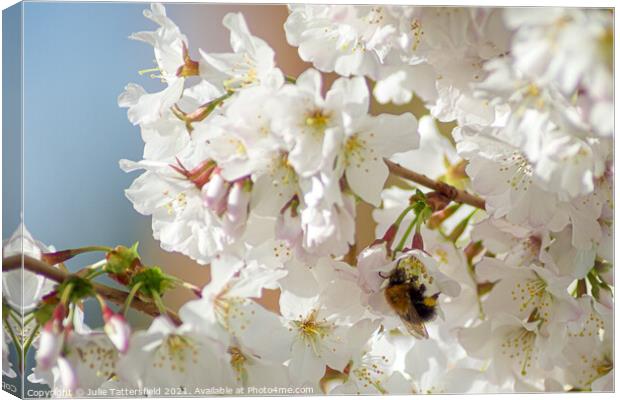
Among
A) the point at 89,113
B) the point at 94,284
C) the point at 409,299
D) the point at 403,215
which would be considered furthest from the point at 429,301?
the point at 89,113

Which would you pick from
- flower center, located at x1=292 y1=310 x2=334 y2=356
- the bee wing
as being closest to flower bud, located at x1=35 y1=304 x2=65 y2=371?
flower center, located at x1=292 y1=310 x2=334 y2=356

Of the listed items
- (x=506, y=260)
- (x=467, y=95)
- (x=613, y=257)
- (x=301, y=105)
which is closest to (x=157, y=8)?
(x=301, y=105)

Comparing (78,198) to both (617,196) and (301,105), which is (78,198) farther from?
(617,196)

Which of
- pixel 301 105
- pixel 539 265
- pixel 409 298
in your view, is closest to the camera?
pixel 301 105

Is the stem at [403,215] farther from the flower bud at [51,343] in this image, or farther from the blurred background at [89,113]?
the flower bud at [51,343]

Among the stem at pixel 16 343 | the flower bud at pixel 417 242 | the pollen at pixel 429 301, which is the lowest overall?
the pollen at pixel 429 301

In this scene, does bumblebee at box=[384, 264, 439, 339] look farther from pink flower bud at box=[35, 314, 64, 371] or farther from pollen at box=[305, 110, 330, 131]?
pink flower bud at box=[35, 314, 64, 371]

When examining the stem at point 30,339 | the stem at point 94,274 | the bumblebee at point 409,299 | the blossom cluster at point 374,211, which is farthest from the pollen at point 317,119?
the stem at point 30,339
